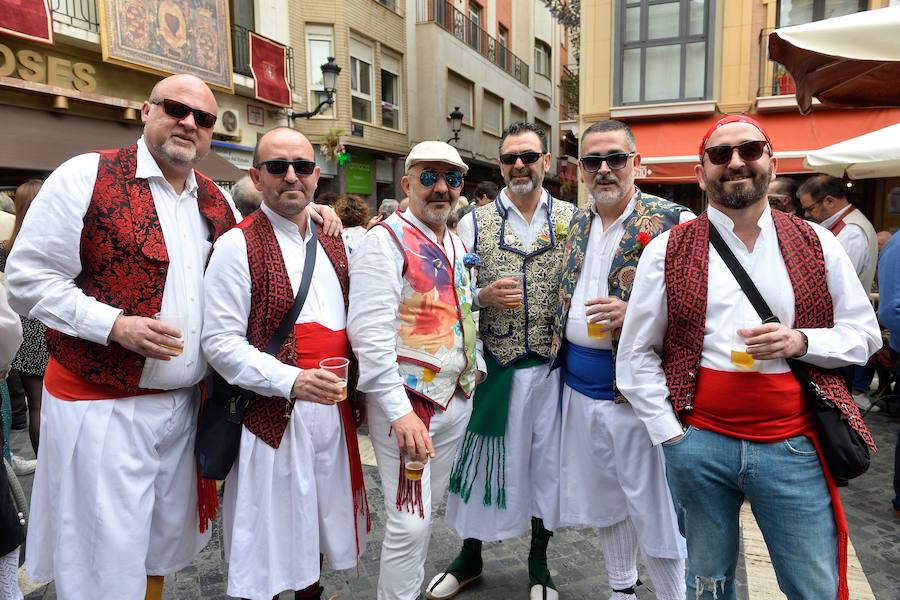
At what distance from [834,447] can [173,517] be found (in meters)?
2.36

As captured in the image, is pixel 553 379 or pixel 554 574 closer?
pixel 553 379

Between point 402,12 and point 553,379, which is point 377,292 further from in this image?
point 402,12

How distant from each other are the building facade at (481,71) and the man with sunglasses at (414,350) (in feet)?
56.0

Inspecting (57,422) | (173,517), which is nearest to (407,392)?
(173,517)

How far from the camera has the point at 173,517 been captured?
236 cm

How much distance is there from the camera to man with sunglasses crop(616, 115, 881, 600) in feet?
6.34

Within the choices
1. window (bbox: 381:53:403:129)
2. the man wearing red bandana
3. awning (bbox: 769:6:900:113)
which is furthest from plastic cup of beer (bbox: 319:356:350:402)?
window (bbox: 381:53:403:129)

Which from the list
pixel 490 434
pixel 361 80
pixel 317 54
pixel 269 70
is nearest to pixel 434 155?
pixel 490 434

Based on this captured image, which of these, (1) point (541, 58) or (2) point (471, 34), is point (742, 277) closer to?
(2) point (471, 34)

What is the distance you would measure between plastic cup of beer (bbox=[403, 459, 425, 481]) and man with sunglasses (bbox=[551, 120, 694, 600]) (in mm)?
806

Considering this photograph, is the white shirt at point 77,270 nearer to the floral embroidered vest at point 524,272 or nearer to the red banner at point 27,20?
the floral embroidered vest at point 524,272

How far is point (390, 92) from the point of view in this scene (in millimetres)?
17984

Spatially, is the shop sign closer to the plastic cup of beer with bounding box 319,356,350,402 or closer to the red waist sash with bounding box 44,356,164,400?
the red waist sash with bounding box 44,356,164,400

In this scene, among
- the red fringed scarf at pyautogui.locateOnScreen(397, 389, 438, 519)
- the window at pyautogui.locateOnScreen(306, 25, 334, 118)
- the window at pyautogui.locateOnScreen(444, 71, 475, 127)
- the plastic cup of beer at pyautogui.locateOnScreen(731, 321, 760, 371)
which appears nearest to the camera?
the plastic cup of beer at pyautogui.locateOnScreen(731, 321, 760, 371)
